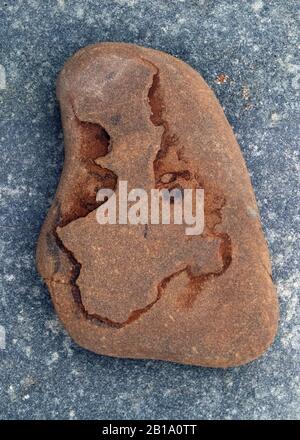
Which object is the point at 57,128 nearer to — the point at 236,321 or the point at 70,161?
the point at 70,161

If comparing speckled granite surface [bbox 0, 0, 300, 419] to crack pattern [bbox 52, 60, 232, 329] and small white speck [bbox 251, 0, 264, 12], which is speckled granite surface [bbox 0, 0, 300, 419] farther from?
crack pattern [bbox 52, 60, 232, 329]

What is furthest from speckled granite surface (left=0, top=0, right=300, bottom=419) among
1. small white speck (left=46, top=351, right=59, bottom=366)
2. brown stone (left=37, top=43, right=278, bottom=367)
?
brown stone (left=37, top=43, right=278, bottom=367)

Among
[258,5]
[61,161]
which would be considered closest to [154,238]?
[61,161]

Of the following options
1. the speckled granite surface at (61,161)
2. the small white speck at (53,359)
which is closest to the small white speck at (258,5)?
the speckled granite surface at (61,161)

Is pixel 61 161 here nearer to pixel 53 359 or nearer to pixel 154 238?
pixel 154 238

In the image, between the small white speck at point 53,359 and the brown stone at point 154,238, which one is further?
the small white speck at point 53,359

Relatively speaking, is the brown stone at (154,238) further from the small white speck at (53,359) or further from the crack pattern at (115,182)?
the small white speck at (53,359)
